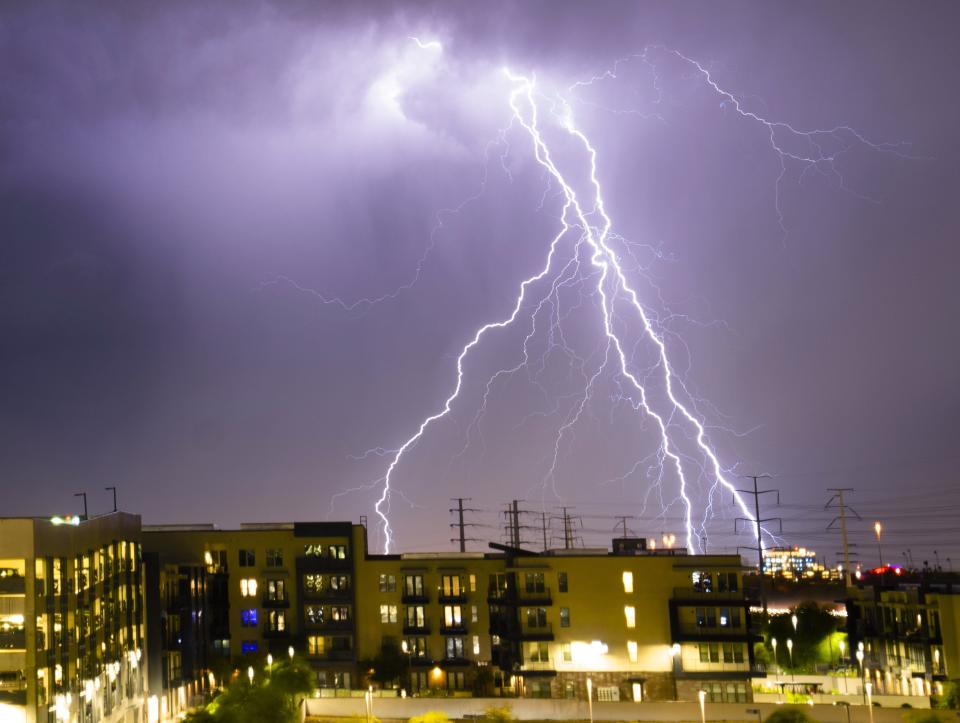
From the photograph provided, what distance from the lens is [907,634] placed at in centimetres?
4325

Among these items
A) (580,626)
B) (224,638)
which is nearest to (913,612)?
(580,626)

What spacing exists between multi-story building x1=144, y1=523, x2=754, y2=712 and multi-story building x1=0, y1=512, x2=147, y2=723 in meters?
2.50

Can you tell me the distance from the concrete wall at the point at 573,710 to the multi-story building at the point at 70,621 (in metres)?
6.20

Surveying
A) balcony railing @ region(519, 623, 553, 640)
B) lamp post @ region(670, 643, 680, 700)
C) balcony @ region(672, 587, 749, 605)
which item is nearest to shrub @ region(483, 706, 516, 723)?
balcony railing @ region(519, 623, 553, 640)

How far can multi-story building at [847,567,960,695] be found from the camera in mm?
39594

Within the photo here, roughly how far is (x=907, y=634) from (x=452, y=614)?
16.9 m

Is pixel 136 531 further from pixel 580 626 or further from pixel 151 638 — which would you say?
pixel 580 626

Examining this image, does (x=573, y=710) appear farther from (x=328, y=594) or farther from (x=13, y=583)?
(x=13, y=583)

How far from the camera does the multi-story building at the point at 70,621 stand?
28672 mm

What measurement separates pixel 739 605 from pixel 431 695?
35.2 ft

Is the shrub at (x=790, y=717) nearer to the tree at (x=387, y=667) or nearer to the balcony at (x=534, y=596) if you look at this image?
the balcony at (x=534, y=596)

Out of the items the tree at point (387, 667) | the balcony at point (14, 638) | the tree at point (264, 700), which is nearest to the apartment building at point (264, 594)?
the tree at point (387, 667)

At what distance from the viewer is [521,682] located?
39781mm

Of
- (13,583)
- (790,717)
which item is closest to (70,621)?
(13,583)
